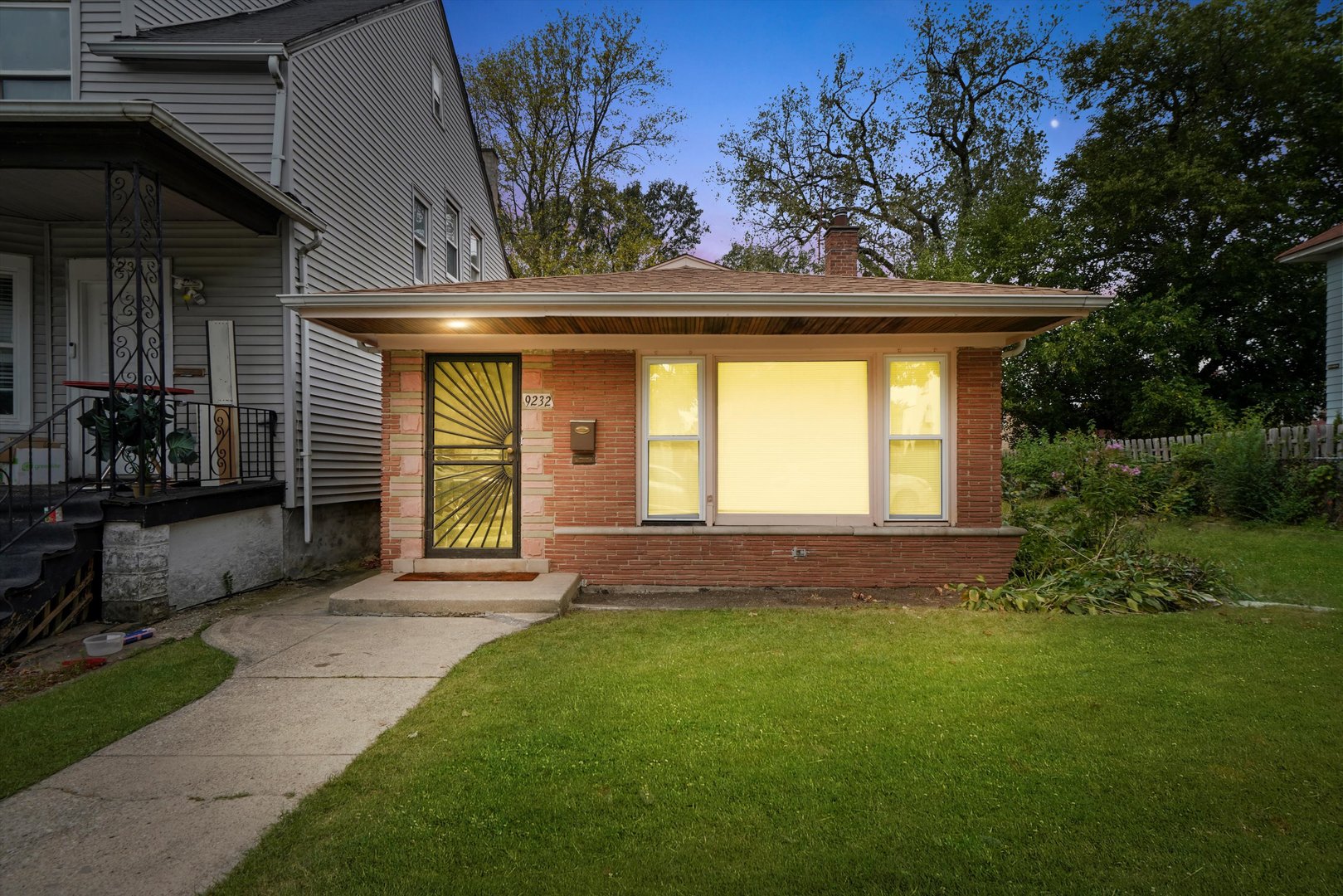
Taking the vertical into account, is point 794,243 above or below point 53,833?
above

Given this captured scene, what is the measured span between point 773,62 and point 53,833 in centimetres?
3076

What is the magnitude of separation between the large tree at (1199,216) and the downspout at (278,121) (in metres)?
17.4

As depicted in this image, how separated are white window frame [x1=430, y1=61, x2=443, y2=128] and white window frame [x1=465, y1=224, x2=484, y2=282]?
2.31 m

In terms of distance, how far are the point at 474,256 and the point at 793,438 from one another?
1090 centimetres

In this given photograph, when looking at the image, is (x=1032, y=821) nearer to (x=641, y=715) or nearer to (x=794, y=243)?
(x=641, y=715)

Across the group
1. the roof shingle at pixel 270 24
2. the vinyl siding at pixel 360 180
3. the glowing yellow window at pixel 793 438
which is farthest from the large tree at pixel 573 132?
the glowing yellow window at pixel 793 438

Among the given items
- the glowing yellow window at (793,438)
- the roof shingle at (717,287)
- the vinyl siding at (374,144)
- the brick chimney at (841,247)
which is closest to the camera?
the roof shingle at (717,287)

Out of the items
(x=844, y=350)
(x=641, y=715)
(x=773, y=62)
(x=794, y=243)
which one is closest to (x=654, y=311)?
(x=844, y=350)

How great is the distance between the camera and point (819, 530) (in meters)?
6.32

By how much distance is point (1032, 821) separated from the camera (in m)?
2.45

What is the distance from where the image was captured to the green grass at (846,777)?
7.13ft

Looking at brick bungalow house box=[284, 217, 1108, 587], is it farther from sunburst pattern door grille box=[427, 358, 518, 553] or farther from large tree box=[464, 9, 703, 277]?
large tree box=[464, 9, 703, 277]

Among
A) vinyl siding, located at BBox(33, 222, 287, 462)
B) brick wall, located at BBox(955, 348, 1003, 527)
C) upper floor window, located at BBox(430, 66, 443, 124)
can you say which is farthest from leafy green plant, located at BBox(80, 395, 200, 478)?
upper floor window, located at BBox(430, 66, 443, 124)

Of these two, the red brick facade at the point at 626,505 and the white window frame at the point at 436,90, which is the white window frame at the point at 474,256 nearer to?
the white window frame at the point at 436,90
